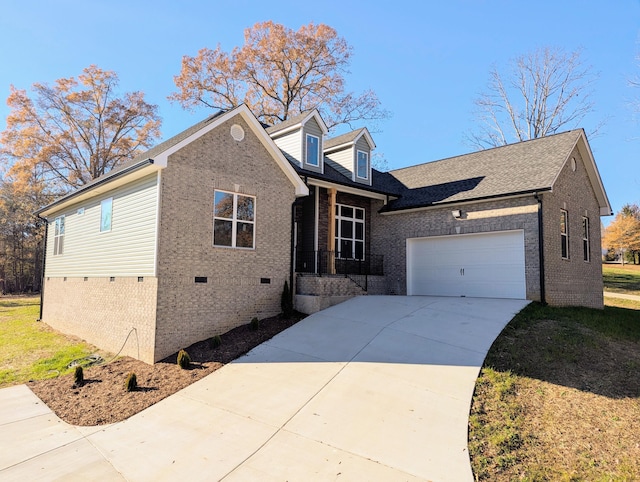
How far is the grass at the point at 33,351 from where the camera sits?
9680 mm

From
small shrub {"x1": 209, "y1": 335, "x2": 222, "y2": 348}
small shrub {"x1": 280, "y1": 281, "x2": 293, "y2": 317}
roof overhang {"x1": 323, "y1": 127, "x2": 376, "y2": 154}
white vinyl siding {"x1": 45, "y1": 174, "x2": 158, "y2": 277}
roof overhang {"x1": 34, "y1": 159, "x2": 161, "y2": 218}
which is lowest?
small shrub {"x1": 209, "y1": 335, "x2": 222, "y2": 348}

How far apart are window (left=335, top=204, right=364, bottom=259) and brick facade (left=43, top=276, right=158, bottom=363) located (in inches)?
312

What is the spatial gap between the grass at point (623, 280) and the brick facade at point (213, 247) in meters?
29.8

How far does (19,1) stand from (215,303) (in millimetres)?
10124

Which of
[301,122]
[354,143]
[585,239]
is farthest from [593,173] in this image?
[301,122]

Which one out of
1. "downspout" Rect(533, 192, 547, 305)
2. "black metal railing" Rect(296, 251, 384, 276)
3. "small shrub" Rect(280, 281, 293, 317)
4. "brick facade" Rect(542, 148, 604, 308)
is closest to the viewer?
"small shrub" Rect(280, 281, 293, 317)

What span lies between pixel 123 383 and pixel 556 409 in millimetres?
7725

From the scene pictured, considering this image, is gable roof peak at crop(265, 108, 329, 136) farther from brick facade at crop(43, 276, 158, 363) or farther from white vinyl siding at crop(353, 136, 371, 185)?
brick facade at crop(43, 276, 158, 363)

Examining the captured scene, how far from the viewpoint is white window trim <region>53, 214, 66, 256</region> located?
16.0 m

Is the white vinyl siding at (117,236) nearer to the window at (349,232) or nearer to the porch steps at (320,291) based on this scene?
the porch steps at (320,291)

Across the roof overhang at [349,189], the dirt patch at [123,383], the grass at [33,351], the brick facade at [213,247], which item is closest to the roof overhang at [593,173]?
the roof overhang at [349,189]

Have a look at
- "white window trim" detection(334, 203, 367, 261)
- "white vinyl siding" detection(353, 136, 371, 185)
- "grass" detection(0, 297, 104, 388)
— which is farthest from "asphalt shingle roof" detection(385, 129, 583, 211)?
"grass" detection(0, 297, 104, 388)

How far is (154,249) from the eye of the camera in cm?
988

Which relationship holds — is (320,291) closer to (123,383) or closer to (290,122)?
(123,383)
